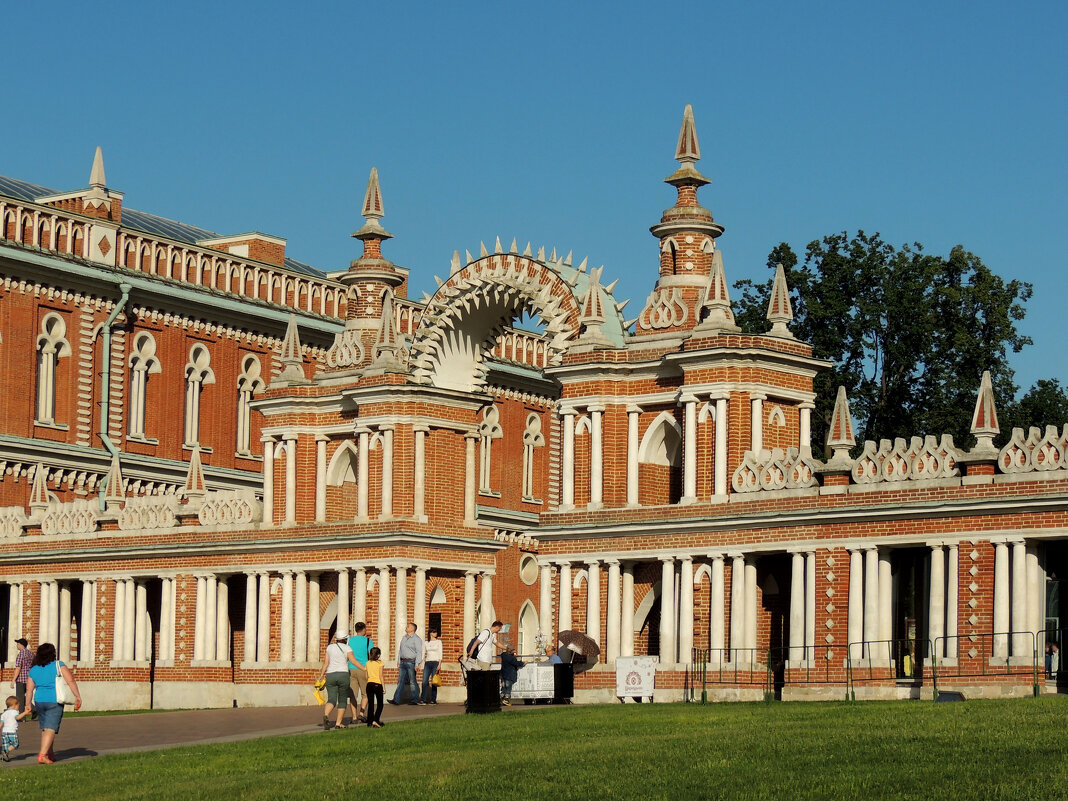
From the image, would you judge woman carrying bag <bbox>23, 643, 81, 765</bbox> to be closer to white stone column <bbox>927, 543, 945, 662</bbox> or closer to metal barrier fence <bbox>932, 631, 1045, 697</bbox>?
metal barrier fence <bbox>932, 631, 1045, 697</bbox>

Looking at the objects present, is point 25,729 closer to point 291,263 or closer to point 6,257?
point 6,257

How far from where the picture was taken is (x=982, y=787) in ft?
66.3

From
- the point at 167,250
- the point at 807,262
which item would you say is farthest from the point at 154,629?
the point at 807,262

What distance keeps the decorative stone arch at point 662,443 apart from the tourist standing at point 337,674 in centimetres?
1187

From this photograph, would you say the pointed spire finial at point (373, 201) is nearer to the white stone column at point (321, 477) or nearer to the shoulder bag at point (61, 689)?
the white stone column at point (321, 477)

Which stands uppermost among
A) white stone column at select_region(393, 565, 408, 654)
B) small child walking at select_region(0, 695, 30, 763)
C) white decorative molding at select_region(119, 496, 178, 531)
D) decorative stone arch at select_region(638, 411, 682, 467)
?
decorative stone arch at select_region(638, 411, 682, 467)

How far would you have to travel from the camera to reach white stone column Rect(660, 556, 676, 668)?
41031 millimetres

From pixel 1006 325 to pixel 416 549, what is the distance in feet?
77.4

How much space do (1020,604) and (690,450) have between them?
844 cm

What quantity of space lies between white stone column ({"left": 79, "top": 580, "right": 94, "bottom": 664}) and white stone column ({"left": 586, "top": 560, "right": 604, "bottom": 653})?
17.4 m

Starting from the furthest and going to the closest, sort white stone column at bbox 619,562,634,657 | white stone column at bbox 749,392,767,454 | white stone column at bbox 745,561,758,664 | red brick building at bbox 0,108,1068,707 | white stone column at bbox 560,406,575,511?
white stone column at bbox 560,406,575,511 < white stone column at bbox 619,562,634,657 < white stone column at bbox 749,392,767,454 < white stone column at bbox 745,561,758,664 < red brick building at bbox 0,108,1068,707

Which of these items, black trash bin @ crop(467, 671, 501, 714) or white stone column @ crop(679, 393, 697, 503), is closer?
black trash bin @ crop(467, 671, 501, 714)

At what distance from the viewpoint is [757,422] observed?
40.9 m

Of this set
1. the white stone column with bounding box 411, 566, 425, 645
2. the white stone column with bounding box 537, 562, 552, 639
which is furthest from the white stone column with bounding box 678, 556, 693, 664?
the white stone column with bounding box 411, 566, 425, 645
